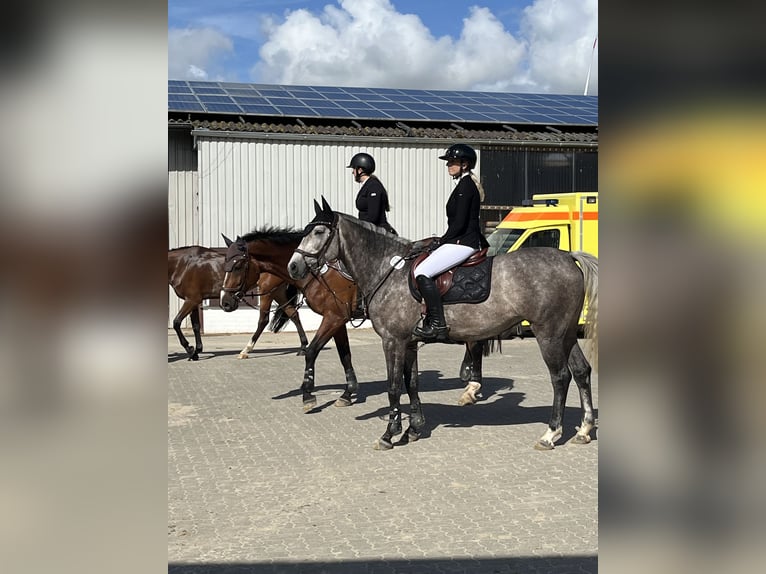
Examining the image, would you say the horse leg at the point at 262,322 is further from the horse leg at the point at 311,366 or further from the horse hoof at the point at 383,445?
the horse hoof at the point at 383,445

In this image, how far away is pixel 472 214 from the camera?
27.0ft

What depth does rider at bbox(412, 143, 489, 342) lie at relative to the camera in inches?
315

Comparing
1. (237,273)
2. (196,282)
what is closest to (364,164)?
(237,273)

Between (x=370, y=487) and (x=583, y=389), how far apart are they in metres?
2.90

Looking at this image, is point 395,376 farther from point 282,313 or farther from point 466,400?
point 282,313

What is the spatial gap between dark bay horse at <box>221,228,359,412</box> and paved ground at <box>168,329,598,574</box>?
0.36 meters

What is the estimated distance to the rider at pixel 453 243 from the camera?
799 cm

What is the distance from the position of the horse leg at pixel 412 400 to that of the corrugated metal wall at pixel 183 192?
12.7 meters

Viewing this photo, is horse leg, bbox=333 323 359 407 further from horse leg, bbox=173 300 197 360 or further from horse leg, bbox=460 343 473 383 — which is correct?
horse leg, bbox=173 300 197 360

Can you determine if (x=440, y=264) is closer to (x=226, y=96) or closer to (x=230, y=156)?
(x=230, y=156)

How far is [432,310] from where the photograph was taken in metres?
8.03
